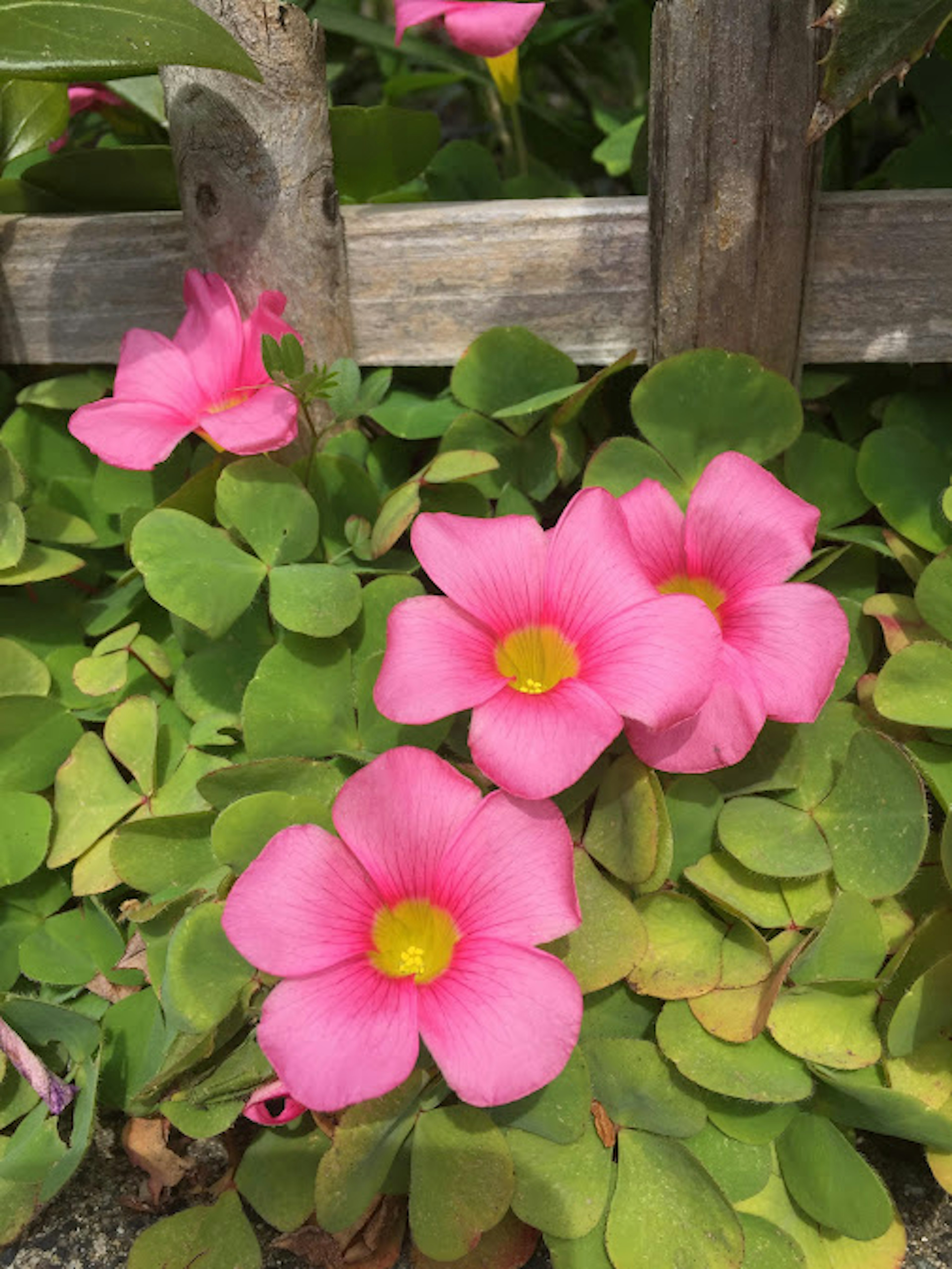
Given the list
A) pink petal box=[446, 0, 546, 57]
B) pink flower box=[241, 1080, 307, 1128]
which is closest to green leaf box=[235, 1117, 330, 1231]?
pink flower box=[241, 1080, 307, 1128]

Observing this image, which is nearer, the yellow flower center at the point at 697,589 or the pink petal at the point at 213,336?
the yellow flower center at the point at 697,589

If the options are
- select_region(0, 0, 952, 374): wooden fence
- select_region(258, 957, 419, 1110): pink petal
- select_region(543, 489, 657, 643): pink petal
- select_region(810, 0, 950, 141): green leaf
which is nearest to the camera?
select_region(258, 957, 419, 1110): pink petal

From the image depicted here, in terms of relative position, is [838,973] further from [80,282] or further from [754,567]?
[80,282]

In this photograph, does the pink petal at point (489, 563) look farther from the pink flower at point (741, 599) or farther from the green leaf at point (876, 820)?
the green leaf at point (876, 820)

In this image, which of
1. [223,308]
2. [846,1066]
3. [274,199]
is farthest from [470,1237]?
[274,199]

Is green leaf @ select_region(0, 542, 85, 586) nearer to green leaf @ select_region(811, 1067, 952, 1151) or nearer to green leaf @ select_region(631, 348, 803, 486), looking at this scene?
green leaf @ select_region(631, 348, 803, 486)

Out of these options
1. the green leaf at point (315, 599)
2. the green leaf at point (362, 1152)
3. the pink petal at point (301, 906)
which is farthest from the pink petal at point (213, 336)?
the green leaf at point (362, 1152)
